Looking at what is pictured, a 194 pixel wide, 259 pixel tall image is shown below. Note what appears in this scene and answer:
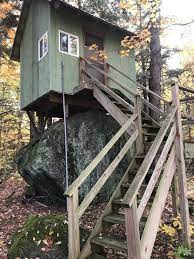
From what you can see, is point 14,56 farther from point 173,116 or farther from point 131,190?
point 131,190

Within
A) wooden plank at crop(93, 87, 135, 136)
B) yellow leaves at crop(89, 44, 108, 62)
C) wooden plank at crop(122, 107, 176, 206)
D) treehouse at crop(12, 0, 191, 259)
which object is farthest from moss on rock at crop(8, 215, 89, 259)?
yellow leaves at crop(89, 44, 108, 62)

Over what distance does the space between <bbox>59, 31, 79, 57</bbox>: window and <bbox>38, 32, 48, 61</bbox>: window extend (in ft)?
1.90

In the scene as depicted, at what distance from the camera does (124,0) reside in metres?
12.5

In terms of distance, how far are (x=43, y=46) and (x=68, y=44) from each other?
108cm

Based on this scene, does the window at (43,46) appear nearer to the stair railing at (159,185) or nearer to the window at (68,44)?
the window at (68,44)

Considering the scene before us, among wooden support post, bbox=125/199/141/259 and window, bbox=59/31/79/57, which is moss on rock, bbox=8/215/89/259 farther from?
window, bbox=59/31/79/57

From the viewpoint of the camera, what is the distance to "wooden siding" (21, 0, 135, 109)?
11344 mm

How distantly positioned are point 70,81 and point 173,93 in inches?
190

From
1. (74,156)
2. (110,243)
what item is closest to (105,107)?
(74,156)

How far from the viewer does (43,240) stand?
6.65 metres

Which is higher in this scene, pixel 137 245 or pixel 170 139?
pixel 170 139

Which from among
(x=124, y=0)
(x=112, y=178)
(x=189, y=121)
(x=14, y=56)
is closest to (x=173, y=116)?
(x=189, y=121)

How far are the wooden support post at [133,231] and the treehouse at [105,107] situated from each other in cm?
2

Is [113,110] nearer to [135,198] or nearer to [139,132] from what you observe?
[139,132]
